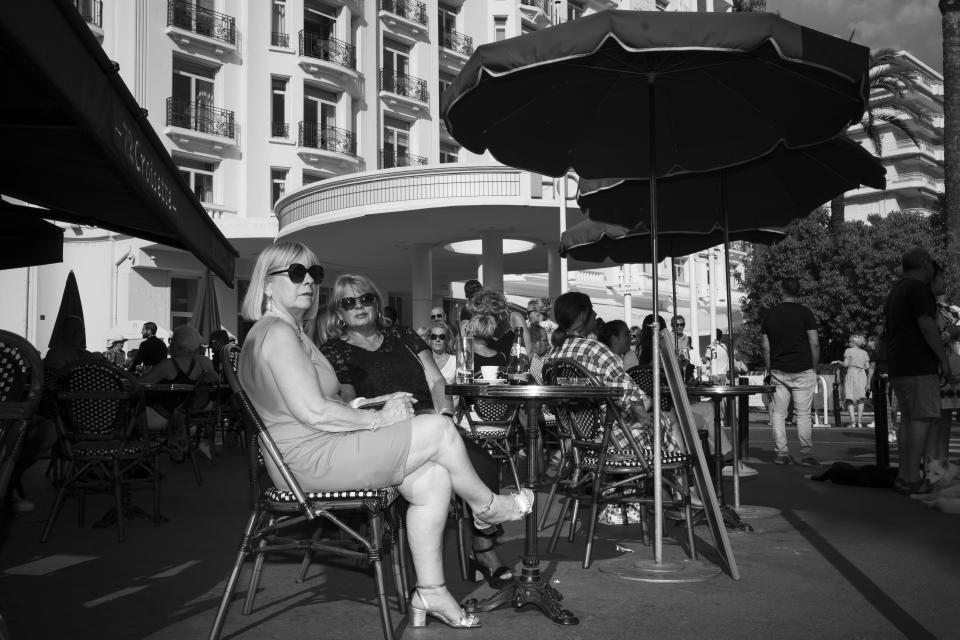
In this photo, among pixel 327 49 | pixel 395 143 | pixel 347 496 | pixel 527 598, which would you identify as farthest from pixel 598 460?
pixel 395 143

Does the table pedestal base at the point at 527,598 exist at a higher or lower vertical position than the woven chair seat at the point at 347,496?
lower

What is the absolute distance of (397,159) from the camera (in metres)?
34.2

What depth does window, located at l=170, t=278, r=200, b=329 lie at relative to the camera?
2761cm

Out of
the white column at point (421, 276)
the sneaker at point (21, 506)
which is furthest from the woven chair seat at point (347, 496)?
the white column at point (421, 276)

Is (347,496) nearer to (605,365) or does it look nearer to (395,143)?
(605,365)

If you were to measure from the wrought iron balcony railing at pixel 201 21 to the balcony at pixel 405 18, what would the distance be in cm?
658

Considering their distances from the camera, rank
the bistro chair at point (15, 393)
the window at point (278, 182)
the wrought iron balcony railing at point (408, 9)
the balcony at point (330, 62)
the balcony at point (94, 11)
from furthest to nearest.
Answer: the wrought iron balcony railing at point (408, 9)
the balcony at point (330, 62)
the window at point (278, 182)
the balcony at point (94, 11)
the bistro chair at point (15, 393)

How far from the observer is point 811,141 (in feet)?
18.1

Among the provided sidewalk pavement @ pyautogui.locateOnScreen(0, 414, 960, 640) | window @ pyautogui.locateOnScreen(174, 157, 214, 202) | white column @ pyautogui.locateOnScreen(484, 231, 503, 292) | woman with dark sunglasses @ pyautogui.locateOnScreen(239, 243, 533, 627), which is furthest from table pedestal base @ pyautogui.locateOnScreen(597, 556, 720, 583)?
window @ pyautogui.locateOnScreen(174, 157, 214, 202)

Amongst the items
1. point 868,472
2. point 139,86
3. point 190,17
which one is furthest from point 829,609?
point 190,17

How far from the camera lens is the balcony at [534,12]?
3856cm

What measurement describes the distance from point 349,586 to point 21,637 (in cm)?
143

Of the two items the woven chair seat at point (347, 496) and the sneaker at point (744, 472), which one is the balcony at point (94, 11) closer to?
the sneaker at point (744, 472)

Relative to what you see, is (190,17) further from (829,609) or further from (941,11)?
(829,609)
